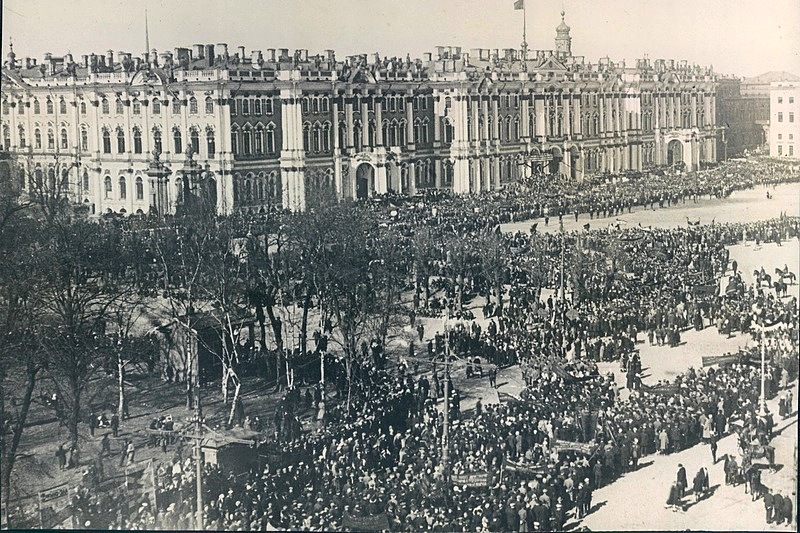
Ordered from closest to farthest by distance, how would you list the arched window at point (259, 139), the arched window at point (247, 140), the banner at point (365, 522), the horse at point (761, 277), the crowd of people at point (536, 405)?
the banner at point (365, 522)
the crowd of people at point (536, 405)
the horse at point (761, 277)
the arched window at point (247, 140)
the arched window at point (259, 139)

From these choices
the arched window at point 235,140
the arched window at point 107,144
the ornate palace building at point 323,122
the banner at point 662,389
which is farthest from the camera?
the arched window at point 235,140

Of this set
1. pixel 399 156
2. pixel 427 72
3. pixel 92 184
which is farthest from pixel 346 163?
pixel 92 184

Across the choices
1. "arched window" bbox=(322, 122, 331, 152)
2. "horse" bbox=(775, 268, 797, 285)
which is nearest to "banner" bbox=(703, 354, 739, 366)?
"horse" bbox=(775, 268, 797, 285)

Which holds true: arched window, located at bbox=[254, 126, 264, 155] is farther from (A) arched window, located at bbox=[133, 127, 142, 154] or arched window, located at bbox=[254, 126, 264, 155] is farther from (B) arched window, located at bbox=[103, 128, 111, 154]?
(B) arched window, located at bbox=[103, 128, 111, 154]

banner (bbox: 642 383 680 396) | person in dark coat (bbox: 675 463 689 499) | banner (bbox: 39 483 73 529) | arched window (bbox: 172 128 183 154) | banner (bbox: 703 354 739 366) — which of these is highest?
arched window (bbox: 172 128 183 154)

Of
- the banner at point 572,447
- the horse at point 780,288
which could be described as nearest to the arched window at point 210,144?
the banner at point 572,447

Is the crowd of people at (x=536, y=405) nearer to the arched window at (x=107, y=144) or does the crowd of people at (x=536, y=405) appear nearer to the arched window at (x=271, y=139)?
the arched window at (x=271, y=139)

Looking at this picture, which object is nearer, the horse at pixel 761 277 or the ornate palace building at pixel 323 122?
the horse at pixel 761 277

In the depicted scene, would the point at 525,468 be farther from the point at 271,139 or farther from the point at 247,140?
the point at 271,139
